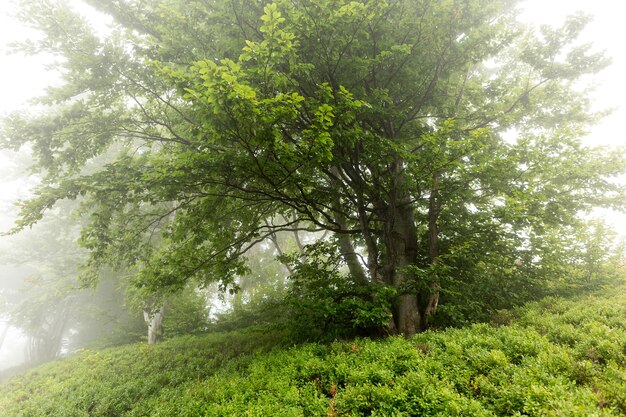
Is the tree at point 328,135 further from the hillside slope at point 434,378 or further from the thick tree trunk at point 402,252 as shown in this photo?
the hillside slope at point 434,378

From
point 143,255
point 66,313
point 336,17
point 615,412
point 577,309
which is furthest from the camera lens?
point 66,313

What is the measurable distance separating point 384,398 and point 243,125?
4.48m

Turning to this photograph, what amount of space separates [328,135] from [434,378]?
390cm

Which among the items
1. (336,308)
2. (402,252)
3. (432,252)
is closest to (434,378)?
(336,308)

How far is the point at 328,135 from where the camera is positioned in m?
4.91

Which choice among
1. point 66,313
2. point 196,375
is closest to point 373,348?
point 196,375

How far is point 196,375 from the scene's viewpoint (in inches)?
304

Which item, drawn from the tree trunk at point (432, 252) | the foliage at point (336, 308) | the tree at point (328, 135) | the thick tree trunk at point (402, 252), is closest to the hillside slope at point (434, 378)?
the foliage at point (336, 308)

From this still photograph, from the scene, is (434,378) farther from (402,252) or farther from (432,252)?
(402,252)

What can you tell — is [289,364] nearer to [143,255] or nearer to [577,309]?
[143,255]

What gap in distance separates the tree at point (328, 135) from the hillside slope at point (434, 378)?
1.65m

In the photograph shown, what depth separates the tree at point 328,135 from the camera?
5477 millimetres

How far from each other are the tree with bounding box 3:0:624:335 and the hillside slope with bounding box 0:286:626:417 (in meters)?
1.65

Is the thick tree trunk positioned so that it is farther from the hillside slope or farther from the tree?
the hillside slope
